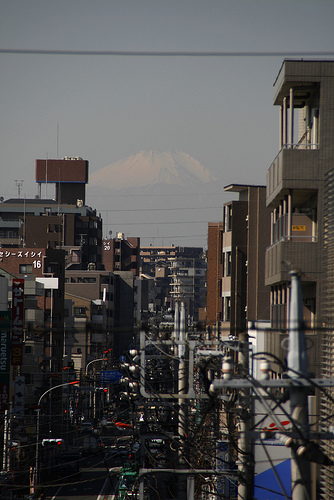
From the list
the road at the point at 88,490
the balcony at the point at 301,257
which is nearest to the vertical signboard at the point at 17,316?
the road at the point at 88,490

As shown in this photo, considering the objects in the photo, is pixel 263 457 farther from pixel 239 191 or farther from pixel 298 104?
pixel 239 191

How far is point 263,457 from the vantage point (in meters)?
15.2

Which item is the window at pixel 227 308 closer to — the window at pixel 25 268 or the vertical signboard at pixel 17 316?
the vertical signboard at pixel 17 316

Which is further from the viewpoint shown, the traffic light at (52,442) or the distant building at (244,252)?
the traffic light at (52,442)

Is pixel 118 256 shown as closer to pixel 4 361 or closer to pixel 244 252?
pixel 244 252

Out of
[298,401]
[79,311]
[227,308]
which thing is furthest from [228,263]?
[79,311]

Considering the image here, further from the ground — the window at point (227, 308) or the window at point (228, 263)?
the window at point (228, 263)

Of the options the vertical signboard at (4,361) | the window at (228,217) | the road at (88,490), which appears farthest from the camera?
the window at (228,217)

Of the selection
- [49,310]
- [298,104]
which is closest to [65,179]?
[49,310]

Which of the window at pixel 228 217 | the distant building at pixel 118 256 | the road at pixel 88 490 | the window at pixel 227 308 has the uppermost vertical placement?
the distant building at pixel 118 256

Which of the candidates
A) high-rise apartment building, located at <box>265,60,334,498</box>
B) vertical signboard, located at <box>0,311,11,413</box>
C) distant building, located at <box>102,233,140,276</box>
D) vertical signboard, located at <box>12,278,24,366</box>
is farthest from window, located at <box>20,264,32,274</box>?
distant building, located at <box>102,233,140,276</box>

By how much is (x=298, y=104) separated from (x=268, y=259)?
17.1 feet

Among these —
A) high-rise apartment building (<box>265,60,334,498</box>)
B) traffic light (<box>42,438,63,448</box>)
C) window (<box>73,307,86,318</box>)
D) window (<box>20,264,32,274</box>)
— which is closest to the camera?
high-rise apartment building (<box>265,60,334,498</box>)

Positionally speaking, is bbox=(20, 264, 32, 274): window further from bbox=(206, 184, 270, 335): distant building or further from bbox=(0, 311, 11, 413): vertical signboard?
bbox=(206, 184, 270, 335): distant building
